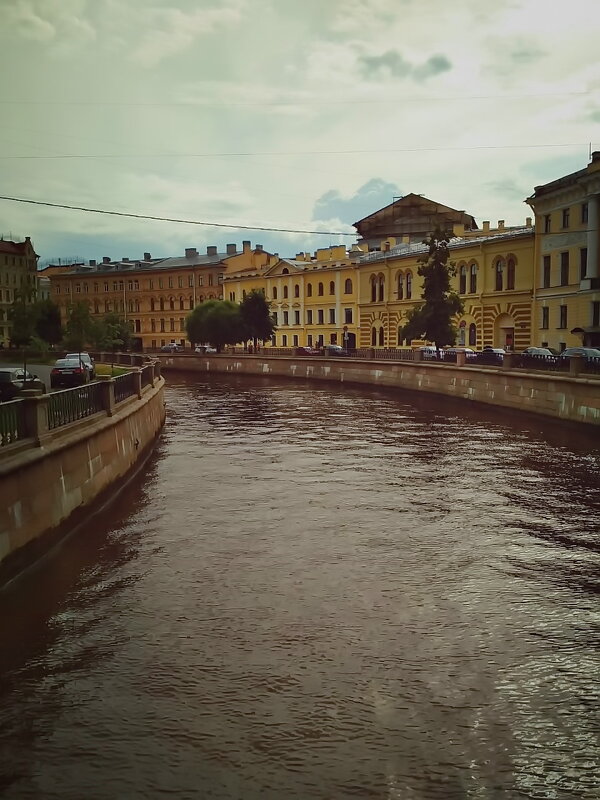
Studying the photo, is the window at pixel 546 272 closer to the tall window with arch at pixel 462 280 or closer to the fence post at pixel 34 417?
the tall window with arch at pixel 462 280

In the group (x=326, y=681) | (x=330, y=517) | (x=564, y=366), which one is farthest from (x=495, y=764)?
(x=564, y=366)

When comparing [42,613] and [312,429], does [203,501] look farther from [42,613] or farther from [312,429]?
[312,429]

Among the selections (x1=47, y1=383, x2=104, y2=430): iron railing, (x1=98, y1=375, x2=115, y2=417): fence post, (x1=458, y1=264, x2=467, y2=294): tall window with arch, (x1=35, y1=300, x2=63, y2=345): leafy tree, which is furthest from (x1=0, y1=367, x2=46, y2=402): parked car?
(x1=35, y1=300, x2=63, y2=345): leafy tree

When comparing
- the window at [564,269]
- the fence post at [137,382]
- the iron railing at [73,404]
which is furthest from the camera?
the window at [564,269]

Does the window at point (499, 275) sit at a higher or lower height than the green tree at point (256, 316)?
higher

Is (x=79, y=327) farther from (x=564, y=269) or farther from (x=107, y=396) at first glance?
(x=107, y=396)

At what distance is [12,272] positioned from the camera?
103 metres

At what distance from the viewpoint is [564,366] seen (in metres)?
28.5

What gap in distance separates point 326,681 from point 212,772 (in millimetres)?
1810

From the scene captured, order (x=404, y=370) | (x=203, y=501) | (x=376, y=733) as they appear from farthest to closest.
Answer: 1. (x=404, y=370)
2. (x=203, y=501)
3. (x=376, y=733)

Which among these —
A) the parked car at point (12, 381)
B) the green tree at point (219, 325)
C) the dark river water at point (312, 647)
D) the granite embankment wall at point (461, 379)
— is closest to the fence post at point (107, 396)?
the dark river water at point (312, 647)

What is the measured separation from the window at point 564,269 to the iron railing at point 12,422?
3782 centimetres

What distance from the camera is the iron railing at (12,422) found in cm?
1110

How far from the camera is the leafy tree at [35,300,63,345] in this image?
253 ft
